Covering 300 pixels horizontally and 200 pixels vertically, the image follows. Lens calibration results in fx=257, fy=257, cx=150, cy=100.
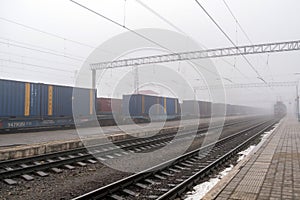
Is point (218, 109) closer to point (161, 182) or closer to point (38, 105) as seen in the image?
point (38, 105)

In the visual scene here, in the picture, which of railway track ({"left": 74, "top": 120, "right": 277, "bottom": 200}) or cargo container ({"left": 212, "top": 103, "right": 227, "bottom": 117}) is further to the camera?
cargo container ({"left": 212, "top": 103, "right": 227, "bottom": 117})

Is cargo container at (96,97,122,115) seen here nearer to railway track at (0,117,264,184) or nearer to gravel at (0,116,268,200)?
railway track at (0,117,264,184)

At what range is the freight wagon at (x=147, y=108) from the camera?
2844 centimetres

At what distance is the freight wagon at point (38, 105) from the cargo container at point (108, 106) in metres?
3.15

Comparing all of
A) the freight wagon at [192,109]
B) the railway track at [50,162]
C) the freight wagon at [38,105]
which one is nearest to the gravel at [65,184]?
the railway track at [50,162]

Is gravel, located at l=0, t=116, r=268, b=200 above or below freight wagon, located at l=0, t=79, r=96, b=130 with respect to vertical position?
below

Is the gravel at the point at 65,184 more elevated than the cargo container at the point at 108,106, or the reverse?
the cargo container at the point at 108,106

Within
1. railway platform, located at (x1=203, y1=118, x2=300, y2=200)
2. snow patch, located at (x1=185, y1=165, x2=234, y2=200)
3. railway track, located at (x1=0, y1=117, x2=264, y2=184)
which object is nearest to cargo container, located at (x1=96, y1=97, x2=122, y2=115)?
railway track, located at (x1=0, y1=117, x2=264, y2=184)

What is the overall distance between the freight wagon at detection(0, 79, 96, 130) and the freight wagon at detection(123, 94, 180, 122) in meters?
6.86

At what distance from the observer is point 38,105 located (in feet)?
Answer: 57.9

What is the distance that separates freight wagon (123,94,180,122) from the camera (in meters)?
28.4

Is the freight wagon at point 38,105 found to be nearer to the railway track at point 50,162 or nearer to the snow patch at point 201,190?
the railway track at point 50,162

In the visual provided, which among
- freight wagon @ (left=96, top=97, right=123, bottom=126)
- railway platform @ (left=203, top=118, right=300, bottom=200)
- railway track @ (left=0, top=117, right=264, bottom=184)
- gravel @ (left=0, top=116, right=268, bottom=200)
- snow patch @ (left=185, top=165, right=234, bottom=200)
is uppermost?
freight wagon @ (left=96, top=97, right=123, bottom=126)

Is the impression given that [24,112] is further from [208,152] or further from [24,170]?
[208,152]
